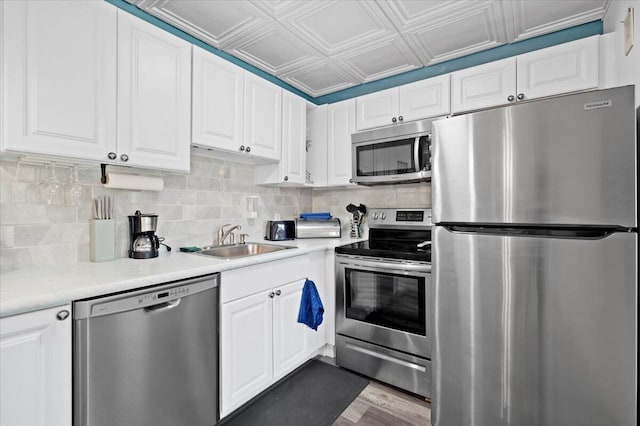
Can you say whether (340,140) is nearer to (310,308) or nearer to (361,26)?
(361,26)

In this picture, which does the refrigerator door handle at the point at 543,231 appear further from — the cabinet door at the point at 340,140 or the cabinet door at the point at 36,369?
the cabinet door at the point at 36,369

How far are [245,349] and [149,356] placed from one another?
574 mm

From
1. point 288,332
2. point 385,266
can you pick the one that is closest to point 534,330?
point 385,266

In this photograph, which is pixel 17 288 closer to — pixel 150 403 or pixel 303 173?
pixel 150 403

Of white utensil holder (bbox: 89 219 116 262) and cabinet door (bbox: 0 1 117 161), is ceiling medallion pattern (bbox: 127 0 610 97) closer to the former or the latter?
cabinet door (bbox: 0 1 117 161)

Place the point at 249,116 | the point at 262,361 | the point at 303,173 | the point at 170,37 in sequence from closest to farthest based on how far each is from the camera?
the point at 170,37, the point at 262,361, the point at 249,116, the point at 303,173

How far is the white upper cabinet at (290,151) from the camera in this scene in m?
2.54

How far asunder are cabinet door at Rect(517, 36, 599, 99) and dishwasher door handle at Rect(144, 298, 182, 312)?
241 cm

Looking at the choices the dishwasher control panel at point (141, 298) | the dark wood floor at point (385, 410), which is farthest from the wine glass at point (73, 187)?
the dark wood floor at point (385, 410)

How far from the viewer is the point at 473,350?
1480 millimetres

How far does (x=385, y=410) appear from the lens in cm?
183

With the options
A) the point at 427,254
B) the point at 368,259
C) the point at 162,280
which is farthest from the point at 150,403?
the point at 427,254

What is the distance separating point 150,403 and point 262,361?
2.24ft

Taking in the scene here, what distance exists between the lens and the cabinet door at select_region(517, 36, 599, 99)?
1.77 meters
